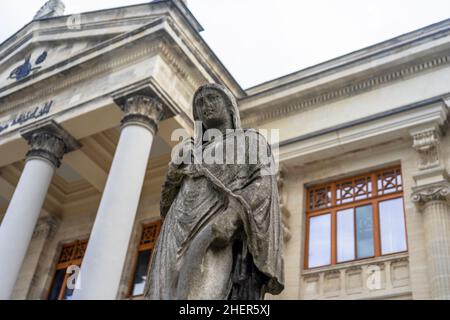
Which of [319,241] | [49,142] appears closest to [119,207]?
[49,142]

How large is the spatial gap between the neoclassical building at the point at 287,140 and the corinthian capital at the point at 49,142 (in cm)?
3

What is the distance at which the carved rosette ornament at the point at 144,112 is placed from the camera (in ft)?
38.8

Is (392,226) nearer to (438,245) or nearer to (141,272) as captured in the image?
(438,245)

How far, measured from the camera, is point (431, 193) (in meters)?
11.1

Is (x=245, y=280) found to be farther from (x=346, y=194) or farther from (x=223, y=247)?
(x=346, y=194)

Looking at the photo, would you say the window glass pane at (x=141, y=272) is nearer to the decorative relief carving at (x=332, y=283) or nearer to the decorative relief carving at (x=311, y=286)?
the decorative relief carving at (x=311, y=286)

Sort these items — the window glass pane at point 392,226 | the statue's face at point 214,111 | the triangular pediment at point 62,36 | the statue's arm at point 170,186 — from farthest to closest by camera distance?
the triangular pediment at point 62,36 → the window glass pane at point 392,226 → the statue's face at point 214,111 → the statue's arm at point 170,186

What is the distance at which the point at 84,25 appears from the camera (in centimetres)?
1505

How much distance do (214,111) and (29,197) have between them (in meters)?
10.0

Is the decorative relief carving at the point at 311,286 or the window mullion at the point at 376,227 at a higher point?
the window mullion at the point at 376,227

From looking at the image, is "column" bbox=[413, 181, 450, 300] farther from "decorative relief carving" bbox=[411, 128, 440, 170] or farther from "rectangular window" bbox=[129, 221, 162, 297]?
"rectangular window" bbox=[129, 221, 162, 297]

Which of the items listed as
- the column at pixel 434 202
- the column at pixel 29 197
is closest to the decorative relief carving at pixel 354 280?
the column at pixel 434 202

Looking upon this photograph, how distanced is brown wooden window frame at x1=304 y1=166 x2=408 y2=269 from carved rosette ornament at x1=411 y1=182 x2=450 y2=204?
61 centimetres
